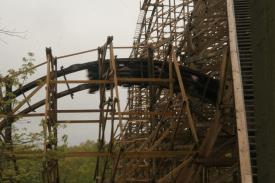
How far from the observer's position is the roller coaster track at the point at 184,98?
13086 millimetres

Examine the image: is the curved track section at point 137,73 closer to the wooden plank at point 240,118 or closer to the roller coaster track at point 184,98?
the roller coaster track at point 184,98

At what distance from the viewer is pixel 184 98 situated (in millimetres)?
14156

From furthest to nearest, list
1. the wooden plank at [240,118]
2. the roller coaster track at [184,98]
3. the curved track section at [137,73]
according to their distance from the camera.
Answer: the curved track section at [137,73] → the roller coaster track at [184,98] → the wooden plank at [240,118]

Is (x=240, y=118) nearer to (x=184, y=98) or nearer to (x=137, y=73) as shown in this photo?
(x=184, y=98)

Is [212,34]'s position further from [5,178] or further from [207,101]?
[5,178]

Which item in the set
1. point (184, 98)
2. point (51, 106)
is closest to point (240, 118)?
point (184, 98)

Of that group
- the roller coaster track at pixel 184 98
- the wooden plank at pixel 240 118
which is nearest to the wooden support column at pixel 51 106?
the roller coaster track at pixel 184 98

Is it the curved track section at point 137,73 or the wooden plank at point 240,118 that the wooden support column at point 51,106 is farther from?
the wooden plank at point 240,118

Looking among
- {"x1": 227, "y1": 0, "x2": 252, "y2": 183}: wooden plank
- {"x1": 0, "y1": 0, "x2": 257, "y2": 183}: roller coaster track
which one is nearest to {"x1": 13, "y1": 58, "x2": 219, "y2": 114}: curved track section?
{"x1": 0, "y1": 0, "x2": 257, "y2": 183}: roller coaster track

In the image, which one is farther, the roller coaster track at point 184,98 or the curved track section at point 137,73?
the curved track section at point 137,73

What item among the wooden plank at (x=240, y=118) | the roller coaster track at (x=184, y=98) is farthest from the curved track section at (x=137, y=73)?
the wooden plank at (x=240, y=118)

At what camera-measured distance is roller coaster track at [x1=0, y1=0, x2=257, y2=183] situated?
13.1 metres

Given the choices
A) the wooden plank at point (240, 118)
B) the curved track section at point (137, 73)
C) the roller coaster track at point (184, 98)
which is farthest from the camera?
the curved track section at point (137, 73)

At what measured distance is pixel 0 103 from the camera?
30.5ft
